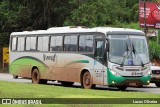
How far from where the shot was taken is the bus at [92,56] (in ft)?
77.0

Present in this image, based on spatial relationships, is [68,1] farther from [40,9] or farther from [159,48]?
[159,48]

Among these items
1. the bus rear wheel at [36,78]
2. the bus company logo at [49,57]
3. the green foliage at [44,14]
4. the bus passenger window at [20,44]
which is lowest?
the bus rear wheel at [36,78]

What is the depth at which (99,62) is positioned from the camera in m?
23.9

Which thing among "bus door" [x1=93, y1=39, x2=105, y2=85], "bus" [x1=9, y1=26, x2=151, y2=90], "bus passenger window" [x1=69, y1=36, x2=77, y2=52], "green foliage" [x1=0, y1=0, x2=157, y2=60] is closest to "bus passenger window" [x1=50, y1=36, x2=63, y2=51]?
"bus" [x1=9, y1=26, x2=151, y2=90]

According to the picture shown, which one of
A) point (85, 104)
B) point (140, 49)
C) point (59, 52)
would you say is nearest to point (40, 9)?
point (59, 52)

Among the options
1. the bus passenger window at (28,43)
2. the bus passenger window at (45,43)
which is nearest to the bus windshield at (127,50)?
the bus passenger window at (45,43)

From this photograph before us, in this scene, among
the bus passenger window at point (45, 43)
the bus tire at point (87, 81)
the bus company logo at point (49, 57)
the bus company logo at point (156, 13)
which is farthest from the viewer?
the bus company logo at point (156, 13)

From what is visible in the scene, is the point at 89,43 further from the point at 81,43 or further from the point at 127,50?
the point at 127,50

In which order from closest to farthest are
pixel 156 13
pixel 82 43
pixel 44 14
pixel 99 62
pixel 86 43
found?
pixel 99 62, pixel 86 43, pixel 82 43, pixel 156 13, pixel 44 14

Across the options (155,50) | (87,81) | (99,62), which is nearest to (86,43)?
(99,62)

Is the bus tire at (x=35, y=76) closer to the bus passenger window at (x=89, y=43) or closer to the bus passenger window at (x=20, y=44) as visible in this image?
the bus passenger window at (x=20, y=44)

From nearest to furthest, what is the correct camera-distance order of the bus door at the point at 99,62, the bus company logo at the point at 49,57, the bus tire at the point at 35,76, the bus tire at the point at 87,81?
1. the bus door at the point at 99,62
2. the bus tire at the point at 87,81
3. the bus company logo at the point at 49,57
4. the bus tire at the point at 35,76

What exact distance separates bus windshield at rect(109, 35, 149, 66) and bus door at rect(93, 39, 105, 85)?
543mm

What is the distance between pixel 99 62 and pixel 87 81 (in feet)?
4.43
